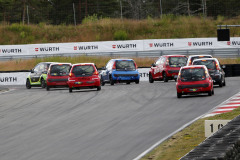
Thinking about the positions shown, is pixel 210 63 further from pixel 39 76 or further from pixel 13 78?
pixel 13 78

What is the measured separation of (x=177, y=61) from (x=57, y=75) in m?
6.40

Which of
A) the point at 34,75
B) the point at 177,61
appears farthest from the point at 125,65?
the point at 34,75

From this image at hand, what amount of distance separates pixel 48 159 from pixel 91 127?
4857mm

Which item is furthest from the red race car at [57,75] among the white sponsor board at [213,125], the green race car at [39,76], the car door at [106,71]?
the white sponsor board at [213,125]

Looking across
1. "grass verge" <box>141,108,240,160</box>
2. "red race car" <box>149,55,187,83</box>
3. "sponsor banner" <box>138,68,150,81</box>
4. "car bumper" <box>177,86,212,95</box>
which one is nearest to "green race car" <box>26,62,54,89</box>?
"red race car" <box>149,55,187,83</box>

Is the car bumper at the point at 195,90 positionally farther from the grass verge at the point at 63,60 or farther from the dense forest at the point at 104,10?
the dense forest at the point at 104,10

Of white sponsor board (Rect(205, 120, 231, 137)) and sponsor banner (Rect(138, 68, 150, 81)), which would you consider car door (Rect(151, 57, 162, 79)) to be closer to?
sponsor banner (Rect(138, 68, 150, 81))

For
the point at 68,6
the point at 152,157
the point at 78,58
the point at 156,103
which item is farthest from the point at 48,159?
the point at 68,6

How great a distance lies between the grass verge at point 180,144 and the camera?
37.1 feet

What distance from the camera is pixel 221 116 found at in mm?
16516

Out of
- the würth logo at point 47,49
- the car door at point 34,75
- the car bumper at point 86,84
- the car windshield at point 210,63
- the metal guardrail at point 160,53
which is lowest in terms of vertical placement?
the car bumper at point 86,84

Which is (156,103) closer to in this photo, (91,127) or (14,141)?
(91,127)

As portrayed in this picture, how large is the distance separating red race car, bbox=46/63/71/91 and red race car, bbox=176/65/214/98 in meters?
9.62

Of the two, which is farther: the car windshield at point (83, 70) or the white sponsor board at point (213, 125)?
the car windshield at point (83, 70)
